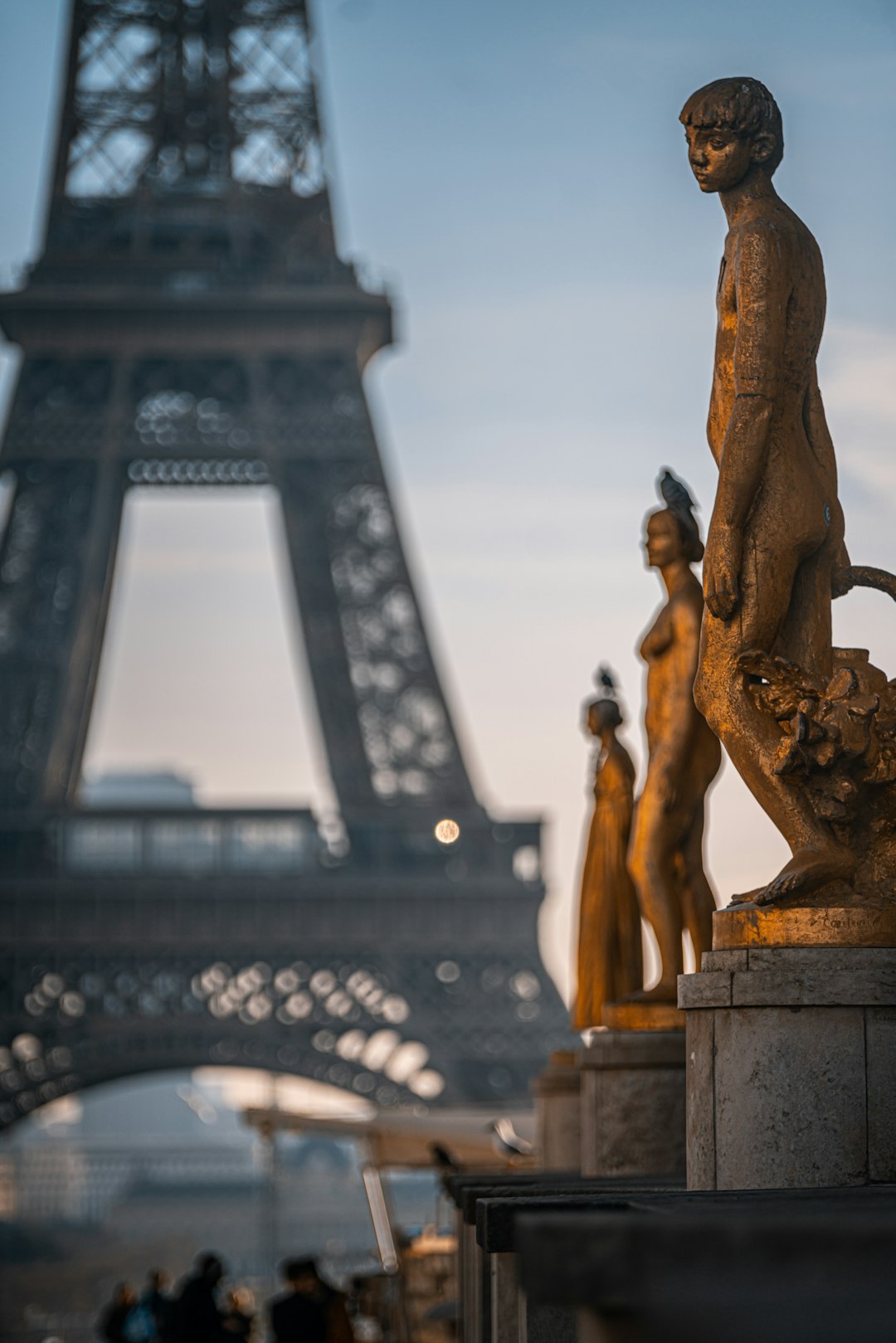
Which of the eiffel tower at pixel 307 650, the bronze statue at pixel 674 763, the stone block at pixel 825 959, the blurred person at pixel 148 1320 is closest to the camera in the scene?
the stone block at pixel 825 959

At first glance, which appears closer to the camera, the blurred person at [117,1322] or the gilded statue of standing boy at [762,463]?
the gilded statue of standing boy at [762,463]

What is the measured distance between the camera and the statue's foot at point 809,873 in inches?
241

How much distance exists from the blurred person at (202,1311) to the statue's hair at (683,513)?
812 cm

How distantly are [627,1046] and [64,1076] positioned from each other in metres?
32.4

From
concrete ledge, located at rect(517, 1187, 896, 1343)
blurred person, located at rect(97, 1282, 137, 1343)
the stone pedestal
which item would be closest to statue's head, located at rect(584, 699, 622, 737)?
the stone pedestal

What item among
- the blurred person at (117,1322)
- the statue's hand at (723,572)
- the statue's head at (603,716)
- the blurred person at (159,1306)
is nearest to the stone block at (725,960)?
the statue's hand at (723,572)

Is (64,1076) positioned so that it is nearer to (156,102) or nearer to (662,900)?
(156,102)

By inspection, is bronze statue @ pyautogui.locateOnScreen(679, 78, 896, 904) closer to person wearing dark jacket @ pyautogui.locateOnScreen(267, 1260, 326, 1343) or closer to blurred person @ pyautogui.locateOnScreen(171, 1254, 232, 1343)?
person wearing dark jacket @ pyautogui.locateOnScreen(267, 1260, 326, 1343)

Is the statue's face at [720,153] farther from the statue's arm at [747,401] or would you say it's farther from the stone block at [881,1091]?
the stone block at [881,1091]

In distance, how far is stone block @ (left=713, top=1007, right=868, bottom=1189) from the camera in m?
5.78

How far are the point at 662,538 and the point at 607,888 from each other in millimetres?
2985

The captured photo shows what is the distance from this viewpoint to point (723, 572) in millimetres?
6570

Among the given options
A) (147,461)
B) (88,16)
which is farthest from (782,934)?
(88,16)

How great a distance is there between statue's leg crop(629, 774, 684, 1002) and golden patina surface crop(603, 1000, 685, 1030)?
5cm
